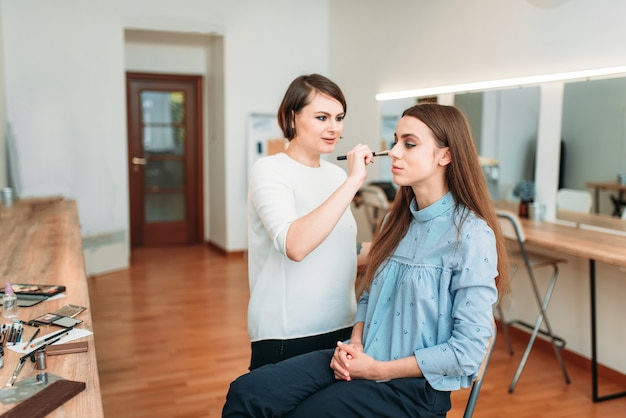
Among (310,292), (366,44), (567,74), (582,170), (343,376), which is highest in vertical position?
(366,44)

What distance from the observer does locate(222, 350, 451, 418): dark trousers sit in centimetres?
153

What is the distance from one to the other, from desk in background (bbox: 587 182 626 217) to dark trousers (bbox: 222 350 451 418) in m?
2.33

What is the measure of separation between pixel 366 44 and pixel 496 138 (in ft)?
7.10

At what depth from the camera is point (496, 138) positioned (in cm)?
430

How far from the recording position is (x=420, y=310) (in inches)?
62.1

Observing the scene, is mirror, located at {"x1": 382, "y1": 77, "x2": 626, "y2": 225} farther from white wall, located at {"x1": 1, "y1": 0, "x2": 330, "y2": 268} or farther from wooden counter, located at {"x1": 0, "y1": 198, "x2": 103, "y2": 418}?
white wall, located at {"x1": 1, "y1": 0, "x2": 330, "y2": 268}

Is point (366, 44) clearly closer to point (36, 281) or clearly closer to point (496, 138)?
point (496, 138)

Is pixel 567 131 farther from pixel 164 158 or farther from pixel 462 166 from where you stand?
pixel 164 158

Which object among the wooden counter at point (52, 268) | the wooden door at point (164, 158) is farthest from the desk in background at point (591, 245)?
the wooden door at point (164, 158)

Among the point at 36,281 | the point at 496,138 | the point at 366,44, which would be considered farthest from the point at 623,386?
the point at 366,44

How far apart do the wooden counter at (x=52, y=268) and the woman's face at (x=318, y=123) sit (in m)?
0.86

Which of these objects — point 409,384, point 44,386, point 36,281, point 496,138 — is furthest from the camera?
point 496,138

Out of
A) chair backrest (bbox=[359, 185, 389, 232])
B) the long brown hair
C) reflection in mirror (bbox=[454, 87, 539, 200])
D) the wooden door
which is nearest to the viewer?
the long brown hair

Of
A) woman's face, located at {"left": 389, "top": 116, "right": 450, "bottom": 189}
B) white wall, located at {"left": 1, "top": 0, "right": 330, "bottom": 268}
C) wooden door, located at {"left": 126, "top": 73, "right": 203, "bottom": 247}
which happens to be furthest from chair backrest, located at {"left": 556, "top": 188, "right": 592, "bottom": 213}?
wooden door, located at {"left": 126, "top": 73, "right": 203, "bottom": 247}
